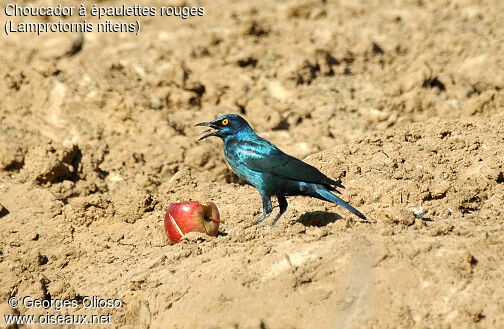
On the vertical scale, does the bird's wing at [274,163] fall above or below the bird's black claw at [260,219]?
above

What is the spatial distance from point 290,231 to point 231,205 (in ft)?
5.92

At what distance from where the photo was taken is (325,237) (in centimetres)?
582

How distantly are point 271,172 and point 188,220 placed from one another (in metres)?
1.06

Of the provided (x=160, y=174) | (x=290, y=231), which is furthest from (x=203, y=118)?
(x=290, y=231)

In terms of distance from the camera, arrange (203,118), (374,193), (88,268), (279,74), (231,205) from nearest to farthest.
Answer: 1. (88,268)
2. (374,193)
3. (231,205)
4. (203,118)
5. (279,74)

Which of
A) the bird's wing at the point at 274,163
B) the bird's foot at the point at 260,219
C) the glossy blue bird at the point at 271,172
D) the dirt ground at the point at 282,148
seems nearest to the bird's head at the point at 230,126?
the glossy blue bird at the point at 271,172

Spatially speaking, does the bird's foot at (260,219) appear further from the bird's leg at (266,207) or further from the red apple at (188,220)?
the red apple at (188,220)

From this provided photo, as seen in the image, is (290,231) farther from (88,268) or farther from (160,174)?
(160,174)

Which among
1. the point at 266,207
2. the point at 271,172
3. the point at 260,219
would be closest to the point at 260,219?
the point at 260,219

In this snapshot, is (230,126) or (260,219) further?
(230,126)

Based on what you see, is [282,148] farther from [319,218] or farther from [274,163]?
[319,218]

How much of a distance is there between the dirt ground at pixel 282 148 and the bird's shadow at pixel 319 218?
18 millimetres

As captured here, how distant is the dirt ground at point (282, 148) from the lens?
509 cm

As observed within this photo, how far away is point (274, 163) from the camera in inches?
283
